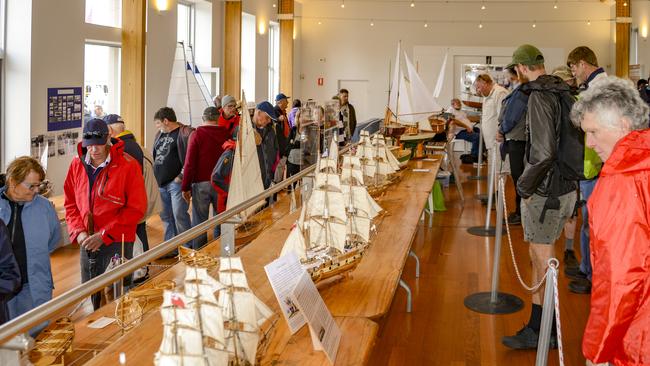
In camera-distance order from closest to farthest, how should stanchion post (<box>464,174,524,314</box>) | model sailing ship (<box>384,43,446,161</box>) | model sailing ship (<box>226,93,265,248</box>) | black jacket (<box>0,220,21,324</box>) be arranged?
black jacket (<box>0,220,21,324</box>) → model sailing ship (<box>226,93,265,248</box>) → stanchion post (<box>464,174,524,314</box>) → model sailing ship (<box>384,43,446,161</box>)

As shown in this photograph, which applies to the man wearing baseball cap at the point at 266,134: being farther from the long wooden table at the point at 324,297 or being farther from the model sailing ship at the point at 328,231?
the model sailing ship at the point at 328,231

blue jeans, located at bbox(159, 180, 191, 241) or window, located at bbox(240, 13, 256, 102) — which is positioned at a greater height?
window, located at bbox(240, 13, 256, 102)

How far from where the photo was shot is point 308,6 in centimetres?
1923

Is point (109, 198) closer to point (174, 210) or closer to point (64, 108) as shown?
point (174, 210)

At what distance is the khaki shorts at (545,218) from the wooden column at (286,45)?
14.1 m

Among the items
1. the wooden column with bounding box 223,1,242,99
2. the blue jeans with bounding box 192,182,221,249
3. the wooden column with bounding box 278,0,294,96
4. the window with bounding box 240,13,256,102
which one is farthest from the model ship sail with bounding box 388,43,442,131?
the wooden column with bounding box 278,0,294,96

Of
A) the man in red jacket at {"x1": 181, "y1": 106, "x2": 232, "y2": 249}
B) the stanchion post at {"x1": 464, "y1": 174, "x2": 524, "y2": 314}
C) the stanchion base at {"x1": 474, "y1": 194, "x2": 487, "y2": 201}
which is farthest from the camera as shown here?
the stanchion base at {"x1": 474, "y1": 194, "x2": 487, "y2": 201}

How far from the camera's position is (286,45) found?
17781 mm

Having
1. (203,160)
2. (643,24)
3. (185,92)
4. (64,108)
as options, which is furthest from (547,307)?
(643,24)

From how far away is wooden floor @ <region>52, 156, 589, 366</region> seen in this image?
420 cm

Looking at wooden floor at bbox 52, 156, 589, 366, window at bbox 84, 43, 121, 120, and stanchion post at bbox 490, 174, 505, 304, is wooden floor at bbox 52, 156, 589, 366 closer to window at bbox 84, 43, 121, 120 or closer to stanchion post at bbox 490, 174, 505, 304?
stanchion post at bbox 490, 174, 505, 304

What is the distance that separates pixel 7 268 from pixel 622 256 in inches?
103

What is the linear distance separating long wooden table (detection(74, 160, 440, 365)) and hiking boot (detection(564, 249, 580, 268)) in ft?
6.93

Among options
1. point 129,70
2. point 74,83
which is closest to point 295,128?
point 129,70
